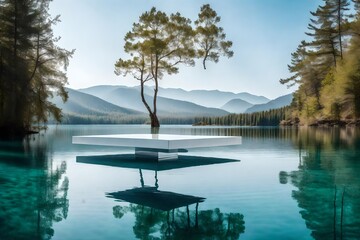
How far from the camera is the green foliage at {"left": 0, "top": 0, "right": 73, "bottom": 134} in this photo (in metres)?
21.8

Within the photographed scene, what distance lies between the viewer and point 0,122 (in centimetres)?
2177

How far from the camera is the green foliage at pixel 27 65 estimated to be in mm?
21781

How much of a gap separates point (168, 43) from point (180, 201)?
26.3 metres

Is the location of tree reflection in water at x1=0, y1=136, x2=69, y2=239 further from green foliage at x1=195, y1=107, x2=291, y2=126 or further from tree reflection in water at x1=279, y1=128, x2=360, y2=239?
green foliage at x1=195, y1=107, x2=291, y2=126

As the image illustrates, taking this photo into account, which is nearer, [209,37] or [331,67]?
[209,37]

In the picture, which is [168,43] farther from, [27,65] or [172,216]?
[172,216]

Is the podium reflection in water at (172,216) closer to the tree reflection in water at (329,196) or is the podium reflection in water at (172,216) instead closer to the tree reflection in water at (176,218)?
the tree reflection in water at (176,218)

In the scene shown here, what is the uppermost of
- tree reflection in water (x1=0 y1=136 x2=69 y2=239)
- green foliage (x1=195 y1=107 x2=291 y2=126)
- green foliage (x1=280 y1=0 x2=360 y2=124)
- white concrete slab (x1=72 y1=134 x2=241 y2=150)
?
green foliage (x1=280 y1=0 x2=360 y2=124)

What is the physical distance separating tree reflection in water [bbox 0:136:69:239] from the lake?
0.01 meters

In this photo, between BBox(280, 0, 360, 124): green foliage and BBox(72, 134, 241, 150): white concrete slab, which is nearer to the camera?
BBox(72, 134, 241, 150): white concrete slab

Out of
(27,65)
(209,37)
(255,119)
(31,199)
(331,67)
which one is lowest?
(31,199)

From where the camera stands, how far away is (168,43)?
30422 mm

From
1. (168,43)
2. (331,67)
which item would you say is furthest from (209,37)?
(331,67)

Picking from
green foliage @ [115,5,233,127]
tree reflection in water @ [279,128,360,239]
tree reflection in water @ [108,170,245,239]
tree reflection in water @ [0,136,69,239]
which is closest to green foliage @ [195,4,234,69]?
green foliage @ [115,5,233,127]
